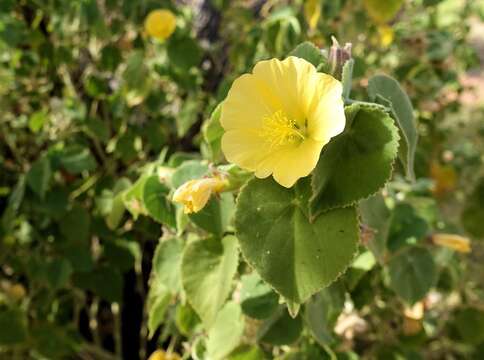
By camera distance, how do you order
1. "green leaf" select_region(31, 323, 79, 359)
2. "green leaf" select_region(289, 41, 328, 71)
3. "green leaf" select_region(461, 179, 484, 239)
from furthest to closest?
"green leaf" select_region(461, 179, 484, 239) < "green leaf" select_region(31, 323, 79, 359) < "green leaf" select_region(289, 41, 328, 71)

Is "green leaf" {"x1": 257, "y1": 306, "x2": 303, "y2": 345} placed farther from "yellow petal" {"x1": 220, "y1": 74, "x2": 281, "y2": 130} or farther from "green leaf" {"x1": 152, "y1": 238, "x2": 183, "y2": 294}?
"yellow petal" {"x1": 220, "y1": 74, "x2": 281, "y2": 130}

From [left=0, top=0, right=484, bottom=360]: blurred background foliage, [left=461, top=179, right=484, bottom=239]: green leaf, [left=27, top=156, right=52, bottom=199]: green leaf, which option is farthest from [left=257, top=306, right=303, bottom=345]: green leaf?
[left=461, top=179, right=484, bottom=239]: green leaf

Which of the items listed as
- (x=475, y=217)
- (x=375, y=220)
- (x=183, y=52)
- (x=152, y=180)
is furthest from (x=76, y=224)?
(x=475, y=217)

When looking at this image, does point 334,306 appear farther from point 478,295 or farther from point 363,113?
point 478,295

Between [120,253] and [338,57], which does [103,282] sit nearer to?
[120,253]

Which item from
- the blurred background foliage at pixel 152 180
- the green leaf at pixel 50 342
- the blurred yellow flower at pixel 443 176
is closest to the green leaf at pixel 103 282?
the blurred background foliage at pixel 152 180

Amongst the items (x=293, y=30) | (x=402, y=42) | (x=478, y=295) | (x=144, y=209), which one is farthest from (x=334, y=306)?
(x=402, y=42)
